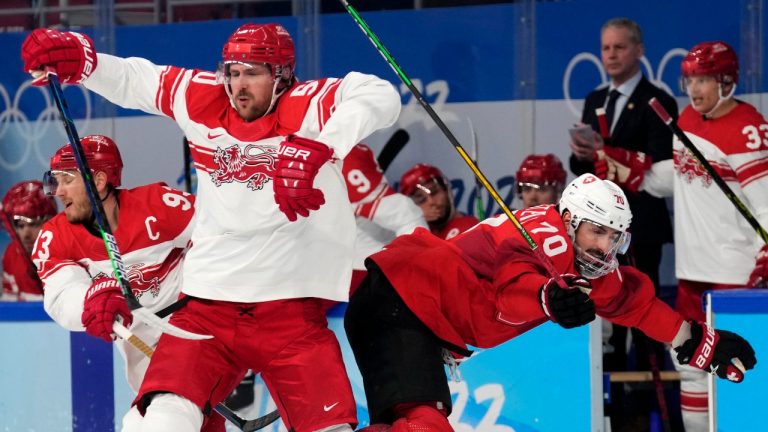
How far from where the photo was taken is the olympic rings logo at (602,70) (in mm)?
6090

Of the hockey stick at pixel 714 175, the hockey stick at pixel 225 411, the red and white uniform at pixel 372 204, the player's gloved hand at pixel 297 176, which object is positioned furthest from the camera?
the red and white uniform at pixel 372 204

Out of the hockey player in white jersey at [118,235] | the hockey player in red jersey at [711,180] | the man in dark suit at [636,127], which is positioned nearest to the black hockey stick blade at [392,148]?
the man in dark suit at [636,127]

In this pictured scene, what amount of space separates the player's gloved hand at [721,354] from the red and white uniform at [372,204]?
188cm

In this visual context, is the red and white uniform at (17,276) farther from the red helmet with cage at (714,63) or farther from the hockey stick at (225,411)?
the red helmet with cage at (714,63)

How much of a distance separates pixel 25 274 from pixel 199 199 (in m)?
2.65

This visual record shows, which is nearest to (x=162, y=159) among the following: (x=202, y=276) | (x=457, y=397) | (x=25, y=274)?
(x=25, y=274)

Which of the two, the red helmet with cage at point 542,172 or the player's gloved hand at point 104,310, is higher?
the red helmet with cage at point 542,172

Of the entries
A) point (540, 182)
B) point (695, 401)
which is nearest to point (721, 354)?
point (695, 401)

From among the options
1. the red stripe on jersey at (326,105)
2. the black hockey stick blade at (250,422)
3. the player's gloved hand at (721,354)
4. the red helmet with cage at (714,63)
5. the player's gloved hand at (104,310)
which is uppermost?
the red helmet with cage at (714,63)

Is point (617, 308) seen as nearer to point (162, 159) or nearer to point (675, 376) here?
point (675, 376)

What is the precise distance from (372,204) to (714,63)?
59.7 inches

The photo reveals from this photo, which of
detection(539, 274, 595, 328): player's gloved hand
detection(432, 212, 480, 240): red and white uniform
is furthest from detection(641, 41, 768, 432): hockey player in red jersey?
detection(539, 274, 595, 328): player's gloved hand

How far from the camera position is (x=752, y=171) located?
5.09 metres

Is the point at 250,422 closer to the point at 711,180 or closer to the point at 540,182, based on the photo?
the point at 540,182
